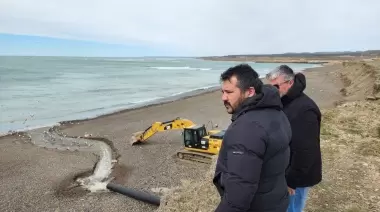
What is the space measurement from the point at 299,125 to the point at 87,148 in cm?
1567

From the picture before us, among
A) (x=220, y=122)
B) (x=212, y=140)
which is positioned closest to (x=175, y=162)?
(x=212, y=140)

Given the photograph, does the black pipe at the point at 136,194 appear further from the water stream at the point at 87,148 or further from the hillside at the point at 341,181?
the hillside at the point at 341,181

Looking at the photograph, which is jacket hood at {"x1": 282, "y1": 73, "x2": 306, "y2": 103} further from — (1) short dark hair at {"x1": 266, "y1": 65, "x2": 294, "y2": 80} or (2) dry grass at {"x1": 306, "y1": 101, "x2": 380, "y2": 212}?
(2) dry grass at {"x1": 306, "y1": 101, "x2": 380, "y2": 212}

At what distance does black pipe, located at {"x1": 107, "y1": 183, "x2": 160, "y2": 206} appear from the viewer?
34.6ft

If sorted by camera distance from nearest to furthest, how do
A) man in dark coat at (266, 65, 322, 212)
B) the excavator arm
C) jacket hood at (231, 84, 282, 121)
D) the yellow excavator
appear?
jacket hood at (231, 84, 282, 121), man in dark coat at (266, 65, 322, 212), the yellow excavator, the excavator arm

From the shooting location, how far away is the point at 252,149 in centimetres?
261

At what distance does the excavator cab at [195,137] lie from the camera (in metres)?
14.7

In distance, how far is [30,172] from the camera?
14.2 metres

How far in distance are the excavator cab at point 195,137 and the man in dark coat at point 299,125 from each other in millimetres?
10303

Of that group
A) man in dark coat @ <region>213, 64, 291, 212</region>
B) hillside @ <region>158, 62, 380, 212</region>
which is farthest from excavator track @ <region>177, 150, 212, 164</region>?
man in dark coat @ <region>213, 64, 291, 212</region>

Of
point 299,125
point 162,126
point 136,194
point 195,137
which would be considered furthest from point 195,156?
point 299,125

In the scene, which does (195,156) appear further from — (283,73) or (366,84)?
(366,84)

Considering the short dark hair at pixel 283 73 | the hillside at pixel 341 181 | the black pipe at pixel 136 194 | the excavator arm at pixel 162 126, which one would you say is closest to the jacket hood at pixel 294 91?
the short dark hair at pixel 283 73

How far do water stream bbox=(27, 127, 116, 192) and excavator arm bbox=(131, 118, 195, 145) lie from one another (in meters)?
1.55
